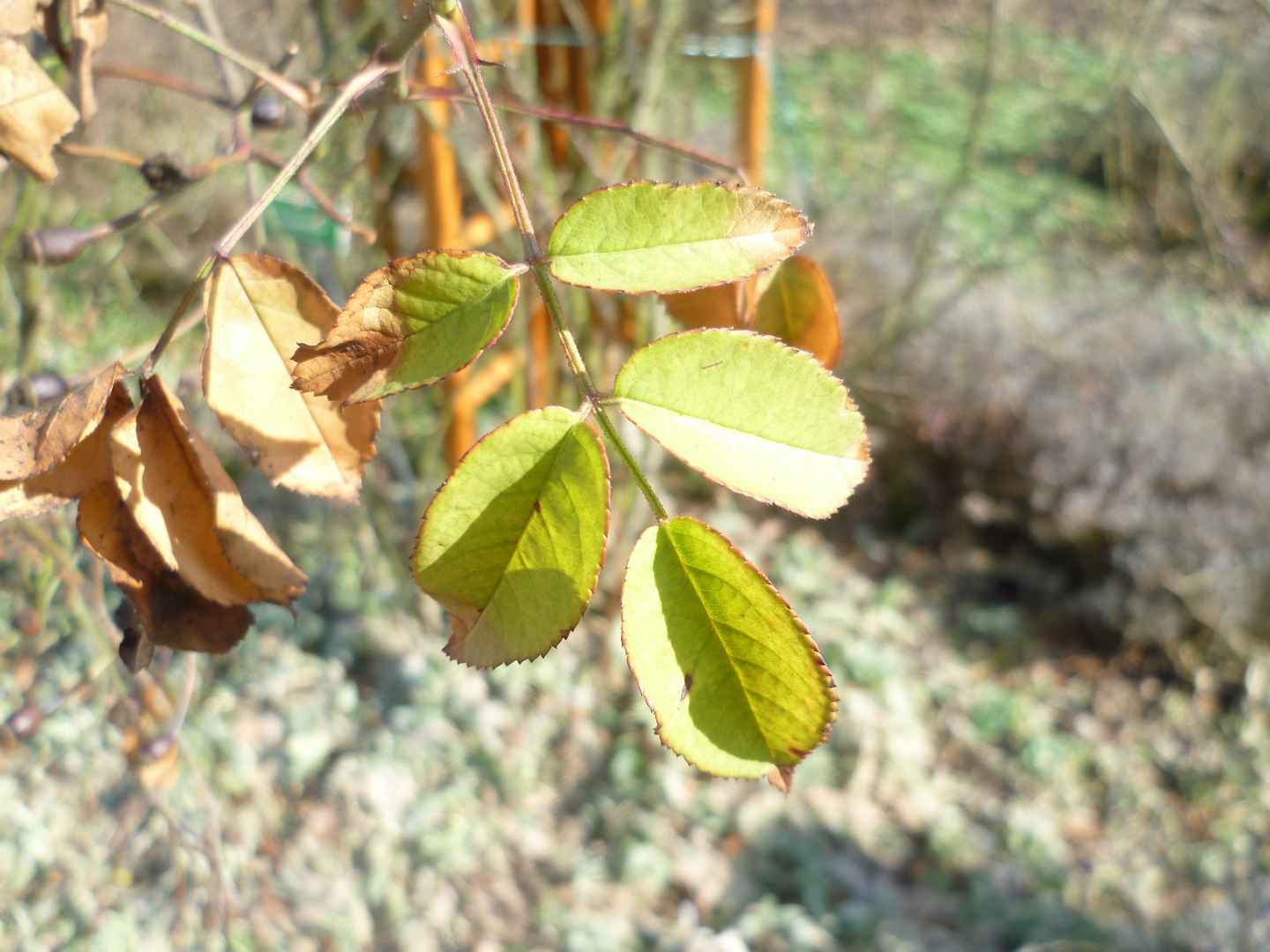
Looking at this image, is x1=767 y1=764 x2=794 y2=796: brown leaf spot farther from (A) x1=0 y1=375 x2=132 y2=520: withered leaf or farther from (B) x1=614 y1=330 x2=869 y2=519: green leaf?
(A) x1=0 y1=375 x2=132 y2=520: withered leaf

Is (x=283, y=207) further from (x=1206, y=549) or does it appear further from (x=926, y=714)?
(x=1206, y=549)

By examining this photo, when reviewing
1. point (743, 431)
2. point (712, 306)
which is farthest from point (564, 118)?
point (743, 431)

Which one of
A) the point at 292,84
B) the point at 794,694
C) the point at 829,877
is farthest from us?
the point at 829,877

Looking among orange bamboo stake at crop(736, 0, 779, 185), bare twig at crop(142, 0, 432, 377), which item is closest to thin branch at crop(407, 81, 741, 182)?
bare twig at crop(142, 0, 432, 377)

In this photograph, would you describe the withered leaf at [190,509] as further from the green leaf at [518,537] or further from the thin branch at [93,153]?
the thin branch at [93,153]

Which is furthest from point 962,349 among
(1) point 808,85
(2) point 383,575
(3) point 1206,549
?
(1) point 808,85

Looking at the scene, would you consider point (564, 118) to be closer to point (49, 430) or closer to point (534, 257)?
point (534, 257)

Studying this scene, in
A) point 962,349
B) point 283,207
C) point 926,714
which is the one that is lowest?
point 926,714

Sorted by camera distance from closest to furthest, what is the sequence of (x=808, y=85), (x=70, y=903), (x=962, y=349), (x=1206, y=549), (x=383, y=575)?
(x=70, y=903) → (x=383, y=575) → (x=1206, y=549) → (x=962, y=349) → (x=808, y=85)
